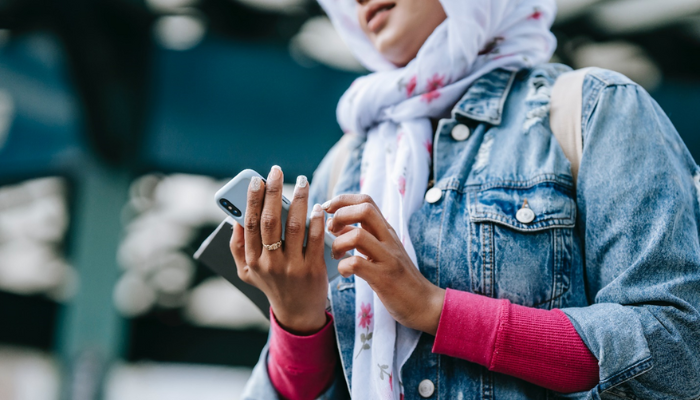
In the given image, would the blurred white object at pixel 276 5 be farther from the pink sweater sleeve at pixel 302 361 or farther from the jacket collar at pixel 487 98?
the pink sweater sleeve at pixel 302 361

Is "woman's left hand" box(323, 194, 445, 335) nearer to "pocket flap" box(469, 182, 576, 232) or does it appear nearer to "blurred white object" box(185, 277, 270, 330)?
"pocket flap" box(469, 182, 576, 232)

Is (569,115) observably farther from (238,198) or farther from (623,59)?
(623,59)

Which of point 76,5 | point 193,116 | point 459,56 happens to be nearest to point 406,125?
point 459,56

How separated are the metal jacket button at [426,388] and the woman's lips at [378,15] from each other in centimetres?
71

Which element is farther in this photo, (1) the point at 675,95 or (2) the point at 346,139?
(1) the point at 675,95

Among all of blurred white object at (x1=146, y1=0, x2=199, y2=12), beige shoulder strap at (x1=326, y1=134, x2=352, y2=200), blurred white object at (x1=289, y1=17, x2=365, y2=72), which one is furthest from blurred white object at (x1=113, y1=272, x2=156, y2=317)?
beige shoulder strap at (x1=326, y1=134, x2=352, y2=200)

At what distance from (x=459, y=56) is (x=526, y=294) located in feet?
1.60

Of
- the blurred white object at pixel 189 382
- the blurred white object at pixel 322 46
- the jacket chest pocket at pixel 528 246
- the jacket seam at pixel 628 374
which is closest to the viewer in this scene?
the jacket seam at pixel 628 374

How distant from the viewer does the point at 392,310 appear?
836 millimetres

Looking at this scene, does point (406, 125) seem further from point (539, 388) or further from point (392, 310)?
point (539, 388)

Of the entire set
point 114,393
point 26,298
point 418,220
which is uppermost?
point 418,220

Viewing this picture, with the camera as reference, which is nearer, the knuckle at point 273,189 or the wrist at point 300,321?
the knuckle at point 273,189

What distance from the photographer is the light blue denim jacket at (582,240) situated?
770 mm

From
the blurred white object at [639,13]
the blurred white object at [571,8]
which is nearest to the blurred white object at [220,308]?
the blurred white object at [571,8]
